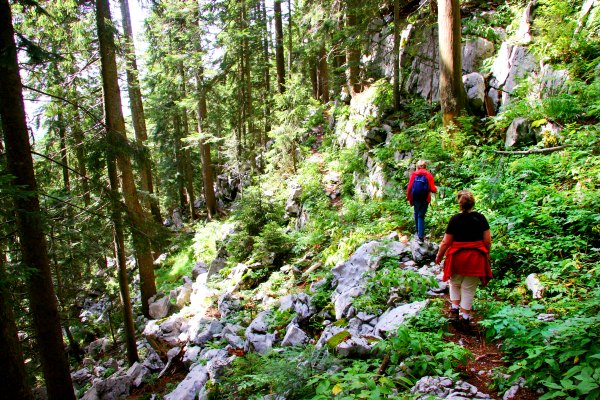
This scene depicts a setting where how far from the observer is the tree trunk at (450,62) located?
28.7ft

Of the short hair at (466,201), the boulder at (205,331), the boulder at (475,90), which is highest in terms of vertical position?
the boulder at (475,90)

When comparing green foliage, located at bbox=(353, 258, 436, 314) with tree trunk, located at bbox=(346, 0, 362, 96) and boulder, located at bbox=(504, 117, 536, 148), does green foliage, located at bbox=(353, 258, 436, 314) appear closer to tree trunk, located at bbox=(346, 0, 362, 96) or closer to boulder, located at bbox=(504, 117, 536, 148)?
boulder, located at bbox=(504, 117, 536, 148)

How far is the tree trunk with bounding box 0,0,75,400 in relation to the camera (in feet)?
19.3

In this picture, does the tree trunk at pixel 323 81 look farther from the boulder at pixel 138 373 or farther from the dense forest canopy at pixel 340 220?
the boulder at pixel 138 373

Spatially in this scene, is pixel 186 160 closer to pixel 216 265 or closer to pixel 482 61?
pixel 216 265

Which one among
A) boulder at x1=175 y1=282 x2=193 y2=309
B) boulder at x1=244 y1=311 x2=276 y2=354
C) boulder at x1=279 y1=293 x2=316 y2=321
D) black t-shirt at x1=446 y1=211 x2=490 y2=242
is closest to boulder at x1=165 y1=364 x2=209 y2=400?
boulder at x1=244 y1=311 x2=276 y2=354

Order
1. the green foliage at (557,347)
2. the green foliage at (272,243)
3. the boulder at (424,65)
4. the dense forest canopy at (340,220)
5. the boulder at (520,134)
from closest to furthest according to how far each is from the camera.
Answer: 1. the green foliage at (557,347)
2. the dense forest canopy at (340,220)
3. the boulder at (520,134)
4. the green foliage at (272,243)
5. the boulder at (424,65)

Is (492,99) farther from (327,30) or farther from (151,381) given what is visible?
(151,381)

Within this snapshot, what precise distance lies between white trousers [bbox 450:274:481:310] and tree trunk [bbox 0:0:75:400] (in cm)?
678

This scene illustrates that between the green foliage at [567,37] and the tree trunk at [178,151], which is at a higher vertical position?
the green foliage at [567,37]

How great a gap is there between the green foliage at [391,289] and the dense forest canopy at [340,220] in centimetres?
4

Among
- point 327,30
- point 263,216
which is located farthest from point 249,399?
point 327,30

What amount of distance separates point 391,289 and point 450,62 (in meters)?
6.61

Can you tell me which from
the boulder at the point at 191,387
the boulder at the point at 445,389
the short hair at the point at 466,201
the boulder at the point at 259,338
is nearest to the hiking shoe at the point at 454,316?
the boulder at the point at 445,389
